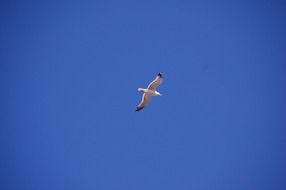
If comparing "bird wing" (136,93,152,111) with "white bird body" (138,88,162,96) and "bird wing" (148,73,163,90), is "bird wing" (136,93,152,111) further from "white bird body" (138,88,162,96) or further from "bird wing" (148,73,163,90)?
"bird wing" (148,73,163,90)

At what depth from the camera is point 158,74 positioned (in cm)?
2508

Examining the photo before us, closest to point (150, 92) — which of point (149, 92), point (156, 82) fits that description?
point (149, 92)

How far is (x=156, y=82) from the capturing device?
993 inches

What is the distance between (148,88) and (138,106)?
1455 mm

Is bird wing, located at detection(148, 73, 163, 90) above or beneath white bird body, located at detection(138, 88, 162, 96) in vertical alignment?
above

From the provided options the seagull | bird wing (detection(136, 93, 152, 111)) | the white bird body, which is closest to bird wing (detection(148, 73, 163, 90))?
the seagull

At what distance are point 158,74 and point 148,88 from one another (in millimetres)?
1032

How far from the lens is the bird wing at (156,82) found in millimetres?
25062

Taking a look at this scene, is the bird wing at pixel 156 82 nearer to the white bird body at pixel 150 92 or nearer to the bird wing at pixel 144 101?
the white bird body at pixel 150 92

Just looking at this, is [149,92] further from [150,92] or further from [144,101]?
[144,101]

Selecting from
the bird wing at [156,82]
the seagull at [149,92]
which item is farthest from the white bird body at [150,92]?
the bird wing at [156,82]

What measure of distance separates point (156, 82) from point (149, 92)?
814mm

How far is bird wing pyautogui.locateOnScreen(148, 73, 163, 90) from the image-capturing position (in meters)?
25.1

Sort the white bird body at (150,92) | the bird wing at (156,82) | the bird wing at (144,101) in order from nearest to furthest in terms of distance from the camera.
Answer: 1. the bird wing at (156,82)
2. the white bird body at (150,92)
3. the bird wing at (144,101)
